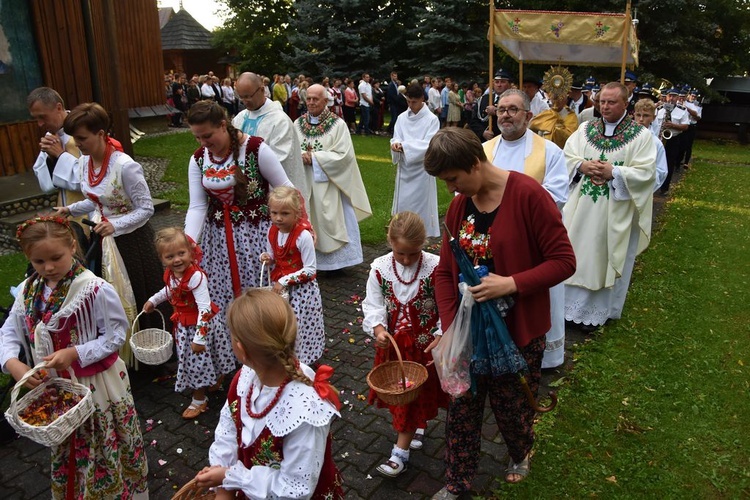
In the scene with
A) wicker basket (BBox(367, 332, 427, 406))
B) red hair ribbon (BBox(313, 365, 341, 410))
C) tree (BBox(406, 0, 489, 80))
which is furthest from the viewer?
tree (BBox(406, 0, 489, 80))

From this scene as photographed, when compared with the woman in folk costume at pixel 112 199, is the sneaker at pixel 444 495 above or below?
below

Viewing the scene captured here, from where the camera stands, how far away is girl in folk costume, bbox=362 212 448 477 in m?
3.55

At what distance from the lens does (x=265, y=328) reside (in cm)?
203

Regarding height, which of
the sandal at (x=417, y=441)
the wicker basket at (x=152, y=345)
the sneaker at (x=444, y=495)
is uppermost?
the wicker basket at (x=152, y=345)

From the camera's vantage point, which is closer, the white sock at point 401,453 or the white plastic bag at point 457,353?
the white plastic bag at point 457,353

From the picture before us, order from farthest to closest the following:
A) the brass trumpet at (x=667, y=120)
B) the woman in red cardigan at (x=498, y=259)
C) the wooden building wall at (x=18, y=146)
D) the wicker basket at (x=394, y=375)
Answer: the brass trumpet at (x=667, y=120) < the wooden building wall at (x=18, y=146) < the wicker basket at (x=394, y=375) < the woman in red cardigan at (x=498, y=259)

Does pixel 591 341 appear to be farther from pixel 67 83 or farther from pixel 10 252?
pixel 67 83

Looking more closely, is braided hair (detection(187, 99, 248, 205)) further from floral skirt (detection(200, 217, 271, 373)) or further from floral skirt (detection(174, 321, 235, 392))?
floral skirt (detection(174, 321, 235, 392))

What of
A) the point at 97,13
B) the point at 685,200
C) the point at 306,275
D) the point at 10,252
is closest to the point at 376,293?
the point at 306,275

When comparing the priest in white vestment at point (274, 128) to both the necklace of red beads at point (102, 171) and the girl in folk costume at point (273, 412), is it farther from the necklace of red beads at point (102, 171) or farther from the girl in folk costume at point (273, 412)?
the girl in folk costume at point (273, 412)

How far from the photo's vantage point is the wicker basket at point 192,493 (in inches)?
83.8

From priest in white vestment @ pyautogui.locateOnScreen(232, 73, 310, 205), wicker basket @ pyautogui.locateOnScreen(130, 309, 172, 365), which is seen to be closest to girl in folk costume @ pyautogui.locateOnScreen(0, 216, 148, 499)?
wicker basket @ pyautogui.locateOnScreen(130, 309, 172, 365)

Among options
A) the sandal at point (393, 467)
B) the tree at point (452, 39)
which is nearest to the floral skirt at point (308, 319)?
the sandal at point (393, 467)

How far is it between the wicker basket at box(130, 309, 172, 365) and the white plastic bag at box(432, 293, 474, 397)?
68.7 inches
